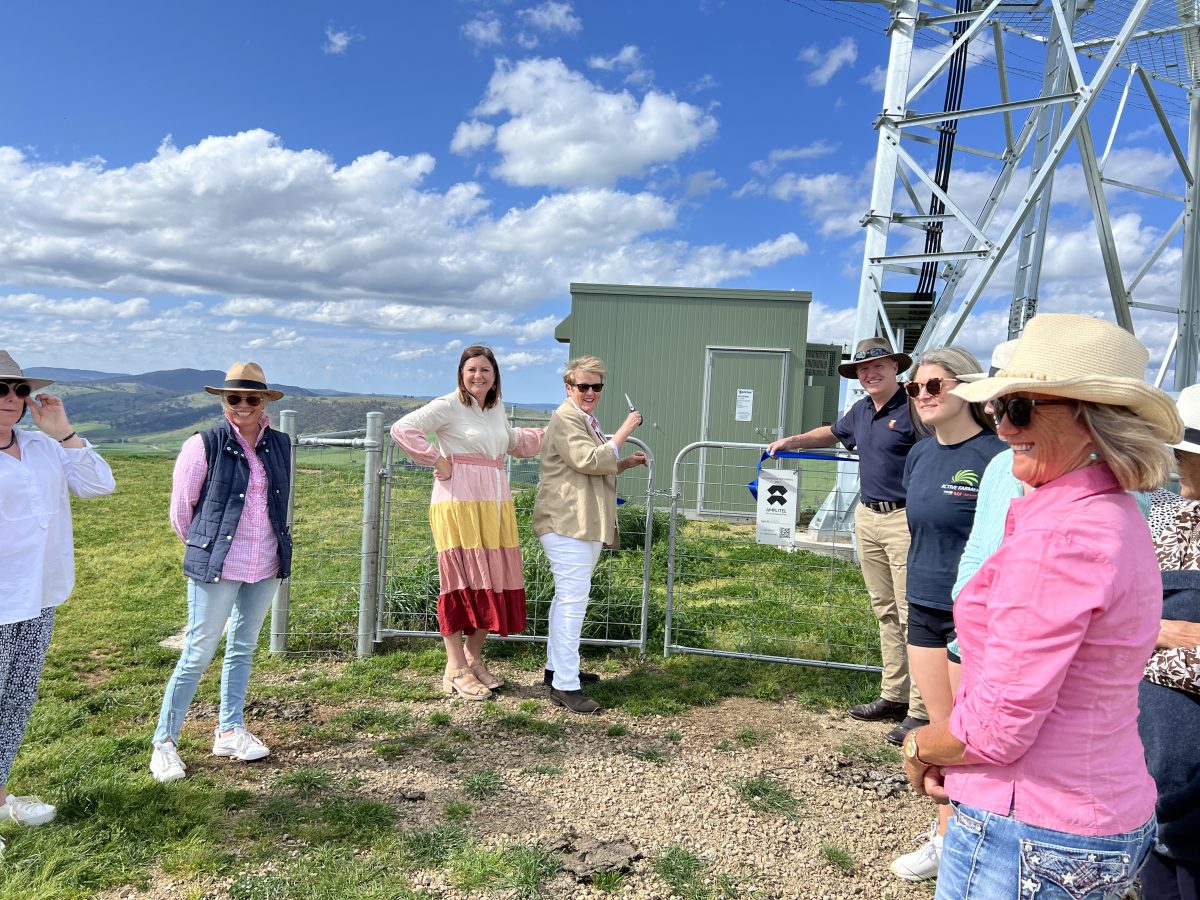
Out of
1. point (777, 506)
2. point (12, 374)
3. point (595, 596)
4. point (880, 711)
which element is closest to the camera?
point (12, 374)

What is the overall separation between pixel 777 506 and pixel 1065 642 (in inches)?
157

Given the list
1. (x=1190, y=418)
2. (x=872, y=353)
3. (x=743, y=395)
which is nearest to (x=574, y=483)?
(x=872, y=353)

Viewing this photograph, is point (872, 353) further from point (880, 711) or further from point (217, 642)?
point (217, 642)

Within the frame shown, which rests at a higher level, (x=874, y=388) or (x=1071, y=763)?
(x=874, y=388)

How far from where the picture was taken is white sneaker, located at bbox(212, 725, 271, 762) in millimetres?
3789

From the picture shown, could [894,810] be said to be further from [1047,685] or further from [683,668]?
[1047,685]

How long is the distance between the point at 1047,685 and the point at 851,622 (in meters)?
5.38

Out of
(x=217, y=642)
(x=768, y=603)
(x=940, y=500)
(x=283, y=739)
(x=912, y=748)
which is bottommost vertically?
(x=283, y=739)

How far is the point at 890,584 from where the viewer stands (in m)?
4.52

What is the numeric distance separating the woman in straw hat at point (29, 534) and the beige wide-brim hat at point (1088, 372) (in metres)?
3.30

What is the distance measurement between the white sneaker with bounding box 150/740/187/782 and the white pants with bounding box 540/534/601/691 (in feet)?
6.73

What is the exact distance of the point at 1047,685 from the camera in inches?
56.0

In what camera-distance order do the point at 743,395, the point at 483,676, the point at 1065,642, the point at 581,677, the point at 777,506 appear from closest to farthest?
the point at 1065,642, the point at 483,676, the point at 581,677, the point at 777,506, the point at 743,395

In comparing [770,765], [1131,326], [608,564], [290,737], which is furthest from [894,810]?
[1131,326]
